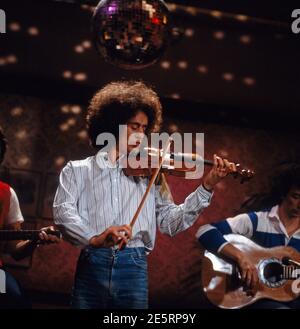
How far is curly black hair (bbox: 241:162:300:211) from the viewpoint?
10.4 feet

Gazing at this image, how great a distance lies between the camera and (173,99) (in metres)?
3.42

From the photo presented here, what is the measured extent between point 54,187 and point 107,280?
52.7 inches

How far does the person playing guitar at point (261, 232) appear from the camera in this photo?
2.81 metres

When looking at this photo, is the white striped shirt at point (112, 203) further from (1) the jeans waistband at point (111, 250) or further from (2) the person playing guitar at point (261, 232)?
(2) the person playing guitar at point (261, 232)

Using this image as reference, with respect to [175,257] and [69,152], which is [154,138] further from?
[175,257]

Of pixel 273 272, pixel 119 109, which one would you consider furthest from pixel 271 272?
pixel 119 109

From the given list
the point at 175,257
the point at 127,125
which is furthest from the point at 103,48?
the point at 175,257

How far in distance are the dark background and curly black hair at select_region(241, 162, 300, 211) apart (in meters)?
0.05

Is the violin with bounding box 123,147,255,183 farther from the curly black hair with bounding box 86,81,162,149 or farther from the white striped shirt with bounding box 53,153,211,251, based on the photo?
the curly black hair with bounding box 86,81,162,149

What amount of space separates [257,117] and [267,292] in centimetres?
120

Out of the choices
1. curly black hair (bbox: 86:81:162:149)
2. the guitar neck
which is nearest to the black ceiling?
curly black hair (bbox: 86:81:162:149)

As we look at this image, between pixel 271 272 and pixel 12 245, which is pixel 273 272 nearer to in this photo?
pixel 271 272

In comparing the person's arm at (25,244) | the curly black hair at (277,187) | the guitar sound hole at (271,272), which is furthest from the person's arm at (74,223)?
the curly black hair at (277,187)
